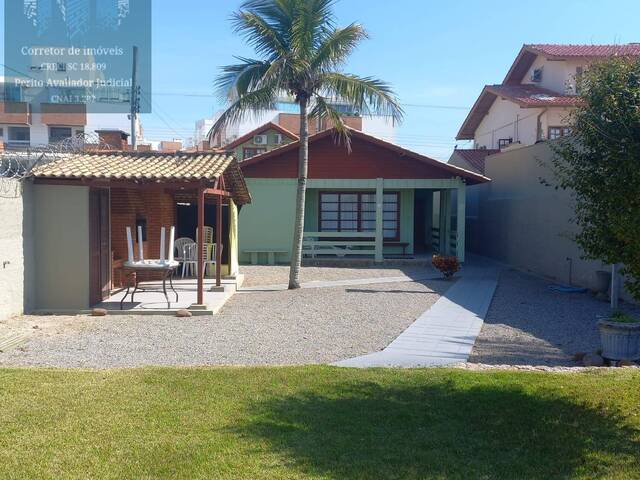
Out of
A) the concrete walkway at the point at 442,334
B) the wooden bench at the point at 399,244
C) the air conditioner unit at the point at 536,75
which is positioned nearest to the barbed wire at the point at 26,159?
the concrete walkway at the point at 442,334

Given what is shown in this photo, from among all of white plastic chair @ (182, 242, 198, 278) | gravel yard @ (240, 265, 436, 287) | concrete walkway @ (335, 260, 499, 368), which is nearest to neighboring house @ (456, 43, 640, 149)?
gravel yard @ (240, 265, 436, 287)

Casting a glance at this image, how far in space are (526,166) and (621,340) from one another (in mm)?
12327

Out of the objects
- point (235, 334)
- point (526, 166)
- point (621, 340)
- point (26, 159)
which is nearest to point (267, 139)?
point (526, 166)

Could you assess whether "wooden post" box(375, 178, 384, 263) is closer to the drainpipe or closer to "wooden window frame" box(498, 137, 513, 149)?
the drainpipe

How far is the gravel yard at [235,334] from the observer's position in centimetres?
791

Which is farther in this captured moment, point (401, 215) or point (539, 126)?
point (539, 126)

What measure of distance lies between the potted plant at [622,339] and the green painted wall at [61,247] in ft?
26.9

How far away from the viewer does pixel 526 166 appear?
64.0ft

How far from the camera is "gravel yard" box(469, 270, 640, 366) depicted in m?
8.43

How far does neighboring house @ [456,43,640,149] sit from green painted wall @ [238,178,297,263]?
32.2ft

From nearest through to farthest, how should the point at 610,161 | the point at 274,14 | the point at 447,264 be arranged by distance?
the point at 610,161
the point at 274,14
the point at 447,264

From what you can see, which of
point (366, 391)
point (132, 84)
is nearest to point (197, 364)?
point (366, 391)

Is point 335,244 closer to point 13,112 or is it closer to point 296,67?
point 296,67

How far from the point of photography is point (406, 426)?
537 cm
